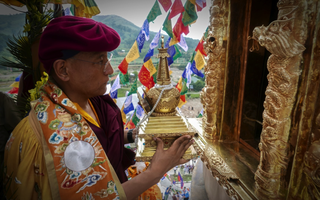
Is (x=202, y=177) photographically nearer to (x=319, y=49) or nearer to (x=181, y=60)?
(x=319, y=49)

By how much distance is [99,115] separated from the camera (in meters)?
1.31

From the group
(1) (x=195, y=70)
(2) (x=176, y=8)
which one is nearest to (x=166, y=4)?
(2) (x=176, y=8)

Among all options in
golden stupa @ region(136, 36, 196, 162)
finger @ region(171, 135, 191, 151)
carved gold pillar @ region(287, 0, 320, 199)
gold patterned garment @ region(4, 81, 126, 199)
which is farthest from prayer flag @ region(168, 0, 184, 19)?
gold patterned garment @ region(4, 81, 126, 199)

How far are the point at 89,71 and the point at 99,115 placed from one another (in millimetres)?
410

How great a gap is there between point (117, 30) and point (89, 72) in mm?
3132

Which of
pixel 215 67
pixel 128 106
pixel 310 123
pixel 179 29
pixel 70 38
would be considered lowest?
pixel 128 106

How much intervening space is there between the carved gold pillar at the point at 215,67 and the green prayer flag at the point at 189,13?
30.8 inches

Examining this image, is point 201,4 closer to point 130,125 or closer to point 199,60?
point 199,60

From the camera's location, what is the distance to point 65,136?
0.92 meters

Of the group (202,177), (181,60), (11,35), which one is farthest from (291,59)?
(181,60)

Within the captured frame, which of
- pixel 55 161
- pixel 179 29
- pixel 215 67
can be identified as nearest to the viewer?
pixel 55 161

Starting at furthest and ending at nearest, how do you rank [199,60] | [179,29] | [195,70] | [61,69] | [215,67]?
[195,70] < [199,60] < [179,29] < [215,67] < [61,69]

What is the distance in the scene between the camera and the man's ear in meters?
0.96

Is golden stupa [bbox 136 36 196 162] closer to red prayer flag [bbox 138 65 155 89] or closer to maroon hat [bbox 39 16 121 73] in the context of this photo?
maroon hat [bbox 39 16 121 73]
